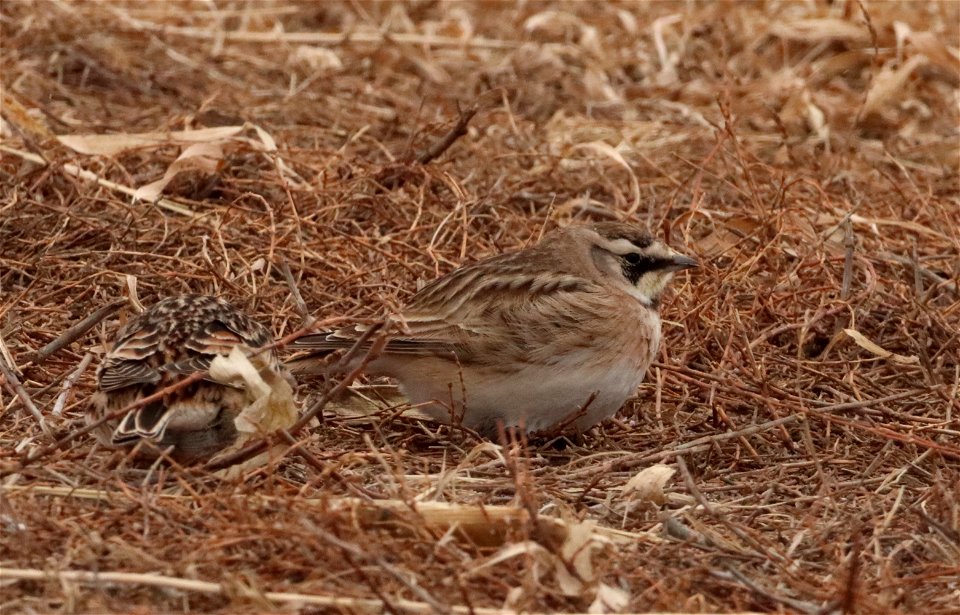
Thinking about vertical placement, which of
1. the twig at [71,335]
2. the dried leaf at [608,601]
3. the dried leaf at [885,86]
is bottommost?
the dried leaf at [885,86]

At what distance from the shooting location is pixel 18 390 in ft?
20.2

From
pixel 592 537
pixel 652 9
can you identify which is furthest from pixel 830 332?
pixel 652 9

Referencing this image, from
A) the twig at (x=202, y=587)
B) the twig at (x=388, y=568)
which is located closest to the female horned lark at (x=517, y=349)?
the twig at (x=388, y=568)

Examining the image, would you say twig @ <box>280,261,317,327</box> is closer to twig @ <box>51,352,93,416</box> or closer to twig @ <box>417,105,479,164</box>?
twig @ <box>51,352,93,416</box>

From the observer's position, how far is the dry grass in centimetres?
492

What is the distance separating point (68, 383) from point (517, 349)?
1885mm

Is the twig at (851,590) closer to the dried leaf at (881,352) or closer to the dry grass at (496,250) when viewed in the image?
the dry grass at (496,250)

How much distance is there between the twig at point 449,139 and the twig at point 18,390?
3.10 metres

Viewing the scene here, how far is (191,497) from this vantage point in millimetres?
5246

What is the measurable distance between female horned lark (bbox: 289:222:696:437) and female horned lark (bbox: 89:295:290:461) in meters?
0.55

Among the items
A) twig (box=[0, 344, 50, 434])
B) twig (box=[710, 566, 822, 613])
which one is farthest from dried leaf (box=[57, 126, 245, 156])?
twig (box=[710, 566, 822, 613])

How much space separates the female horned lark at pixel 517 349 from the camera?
6.45m

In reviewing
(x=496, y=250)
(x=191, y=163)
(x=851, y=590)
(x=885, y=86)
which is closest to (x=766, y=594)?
(x=851, y=590)

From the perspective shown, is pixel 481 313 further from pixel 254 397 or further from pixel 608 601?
pixel 608 601
